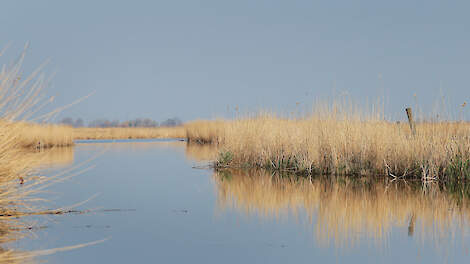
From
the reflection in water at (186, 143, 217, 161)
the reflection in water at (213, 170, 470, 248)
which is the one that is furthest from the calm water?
the reflection in water at (186, 143, 217, 161)

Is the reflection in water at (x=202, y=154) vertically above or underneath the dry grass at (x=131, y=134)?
underneath

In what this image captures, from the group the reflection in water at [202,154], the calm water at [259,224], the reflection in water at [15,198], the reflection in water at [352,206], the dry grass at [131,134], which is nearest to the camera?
the calm water at [259,224]

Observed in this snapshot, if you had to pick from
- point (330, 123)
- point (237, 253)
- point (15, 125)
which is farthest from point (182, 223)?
point (330, 123)

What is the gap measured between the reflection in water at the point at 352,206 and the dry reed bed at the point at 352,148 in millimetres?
781

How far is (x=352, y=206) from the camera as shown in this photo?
16.9ft

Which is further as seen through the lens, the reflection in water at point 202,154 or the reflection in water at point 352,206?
the reflection in water at point 202,154

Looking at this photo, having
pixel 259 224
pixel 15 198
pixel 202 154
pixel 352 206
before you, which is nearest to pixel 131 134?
pixel 202 154

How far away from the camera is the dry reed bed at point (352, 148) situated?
24.4ft

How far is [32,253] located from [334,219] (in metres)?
2.74

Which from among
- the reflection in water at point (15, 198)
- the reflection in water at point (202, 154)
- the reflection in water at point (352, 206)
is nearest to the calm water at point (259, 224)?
the reflection in water at point (352, 206)

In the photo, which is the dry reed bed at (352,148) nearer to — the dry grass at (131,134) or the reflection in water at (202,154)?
the reflection in water at (202,154)

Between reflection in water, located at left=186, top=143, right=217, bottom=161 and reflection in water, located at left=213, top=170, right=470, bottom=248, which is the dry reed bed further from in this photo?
reflection in water, located at left=186, top=143, right=217, bottom=161

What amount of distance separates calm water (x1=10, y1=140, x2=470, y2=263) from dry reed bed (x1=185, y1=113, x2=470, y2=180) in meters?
1.06

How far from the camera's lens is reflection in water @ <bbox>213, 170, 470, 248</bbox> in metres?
4.00
